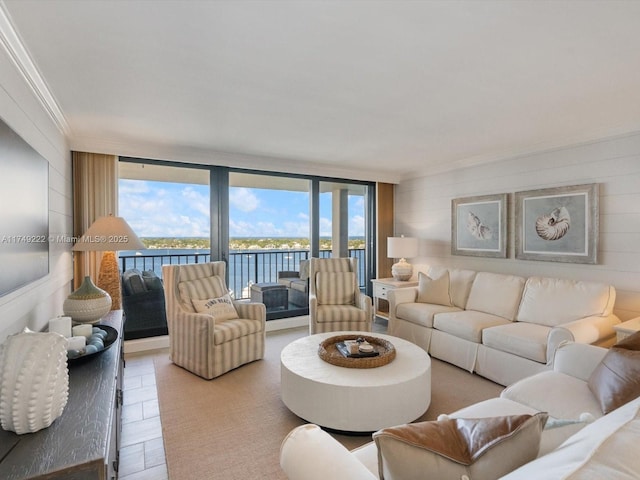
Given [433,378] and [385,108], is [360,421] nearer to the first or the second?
[433,378]

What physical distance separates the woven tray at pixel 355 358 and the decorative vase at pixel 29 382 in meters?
1.75

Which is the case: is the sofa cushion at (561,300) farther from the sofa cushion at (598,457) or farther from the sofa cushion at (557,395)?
the sofa cushion at (598,457)

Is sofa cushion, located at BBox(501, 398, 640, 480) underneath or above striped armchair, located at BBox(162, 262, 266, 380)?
above

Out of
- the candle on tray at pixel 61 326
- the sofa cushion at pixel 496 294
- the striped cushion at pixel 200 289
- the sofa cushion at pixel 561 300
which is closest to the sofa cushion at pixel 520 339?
the sofa cushion at pixel 561 300

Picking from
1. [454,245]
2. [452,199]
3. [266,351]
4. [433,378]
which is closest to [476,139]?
[452,199]

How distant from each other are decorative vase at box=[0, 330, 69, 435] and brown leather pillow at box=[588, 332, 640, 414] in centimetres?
237

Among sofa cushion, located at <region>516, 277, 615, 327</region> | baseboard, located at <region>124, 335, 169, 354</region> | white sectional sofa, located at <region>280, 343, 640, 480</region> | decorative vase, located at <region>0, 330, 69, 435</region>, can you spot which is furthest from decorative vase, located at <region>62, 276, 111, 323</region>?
sofa cushion, located at <region>516, 277, 615, 327</region>

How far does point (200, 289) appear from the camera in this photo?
3.66 m

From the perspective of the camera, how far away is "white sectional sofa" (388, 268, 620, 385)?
9.51ft

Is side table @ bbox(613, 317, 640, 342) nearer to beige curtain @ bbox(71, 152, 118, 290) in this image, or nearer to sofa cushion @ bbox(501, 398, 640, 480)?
sofa cushion @ bbox(501, 398, 640, 480)

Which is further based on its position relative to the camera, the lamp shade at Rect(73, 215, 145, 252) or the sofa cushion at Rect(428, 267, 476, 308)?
the sofa cushion at Rect(428, 267, 476, 308)

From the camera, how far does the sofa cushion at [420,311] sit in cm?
388

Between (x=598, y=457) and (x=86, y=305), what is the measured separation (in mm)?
2818

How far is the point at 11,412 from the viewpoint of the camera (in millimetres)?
1152
